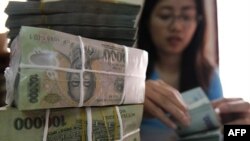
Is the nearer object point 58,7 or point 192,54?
point 58,7

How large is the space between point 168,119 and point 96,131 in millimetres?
725

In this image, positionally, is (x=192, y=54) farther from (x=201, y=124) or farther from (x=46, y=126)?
(x=46, y=126)

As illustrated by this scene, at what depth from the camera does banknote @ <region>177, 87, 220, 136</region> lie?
1594mm

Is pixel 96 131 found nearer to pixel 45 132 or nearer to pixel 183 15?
pixel 45 132

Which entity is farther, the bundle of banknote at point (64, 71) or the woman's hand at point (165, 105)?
the woman's hand at point (165, 105)

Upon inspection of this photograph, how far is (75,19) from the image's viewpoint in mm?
1109

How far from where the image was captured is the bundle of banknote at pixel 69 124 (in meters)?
0.80

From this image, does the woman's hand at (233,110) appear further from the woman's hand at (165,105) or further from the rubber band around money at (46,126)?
the rubber band around money at (46,126)

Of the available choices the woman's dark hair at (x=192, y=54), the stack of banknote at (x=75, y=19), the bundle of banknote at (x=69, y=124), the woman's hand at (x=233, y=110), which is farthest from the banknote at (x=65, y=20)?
the woman's hand at (x=233, y=110)

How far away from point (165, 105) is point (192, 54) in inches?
12.6

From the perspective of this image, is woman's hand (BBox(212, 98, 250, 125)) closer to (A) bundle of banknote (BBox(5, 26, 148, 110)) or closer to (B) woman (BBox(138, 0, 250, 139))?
(B) woman (BBox(138, 0, 250, 139))

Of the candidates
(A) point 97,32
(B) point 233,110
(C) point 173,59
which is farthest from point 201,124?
(A) point 97,32

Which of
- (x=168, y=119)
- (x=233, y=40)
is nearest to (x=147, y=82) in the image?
(x=168, y=119)

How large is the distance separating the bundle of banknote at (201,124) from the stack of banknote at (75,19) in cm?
64
